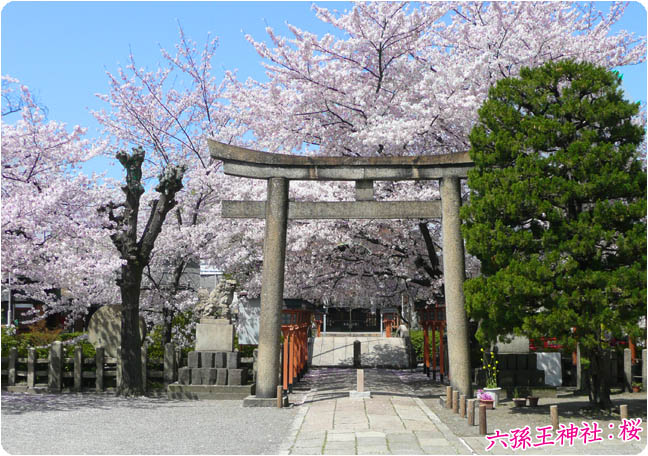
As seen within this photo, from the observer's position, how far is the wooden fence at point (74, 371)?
1562 centimetres

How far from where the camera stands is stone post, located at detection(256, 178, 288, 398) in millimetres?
12664

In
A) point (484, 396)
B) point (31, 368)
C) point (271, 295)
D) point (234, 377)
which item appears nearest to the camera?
point (484, 396)

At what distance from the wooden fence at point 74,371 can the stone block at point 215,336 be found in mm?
1469

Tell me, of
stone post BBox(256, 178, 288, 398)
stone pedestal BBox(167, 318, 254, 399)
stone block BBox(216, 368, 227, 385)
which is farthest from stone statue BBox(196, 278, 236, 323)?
stone post BBox(256, 178, 288, 398)

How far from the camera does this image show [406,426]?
9.74m

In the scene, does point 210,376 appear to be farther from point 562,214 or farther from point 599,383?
point 562,214

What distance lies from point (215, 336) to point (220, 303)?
0.78 metres

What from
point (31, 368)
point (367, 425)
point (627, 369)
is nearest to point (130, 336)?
point (31, 368)

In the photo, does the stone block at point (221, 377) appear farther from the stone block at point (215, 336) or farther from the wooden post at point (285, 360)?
the wooden post at point (285, 360)

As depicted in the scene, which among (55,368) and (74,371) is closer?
(55,368)

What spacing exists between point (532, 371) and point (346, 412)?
5721 mm

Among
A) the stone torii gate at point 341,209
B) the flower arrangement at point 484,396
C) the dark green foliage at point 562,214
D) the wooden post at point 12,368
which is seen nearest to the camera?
the dark green foliage at point 562,214

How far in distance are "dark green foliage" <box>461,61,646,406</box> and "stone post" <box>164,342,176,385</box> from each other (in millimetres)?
7993

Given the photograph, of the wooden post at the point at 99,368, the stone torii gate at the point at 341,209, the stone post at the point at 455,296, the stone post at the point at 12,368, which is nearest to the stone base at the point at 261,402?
the stone torii gate at the point at 341,209
